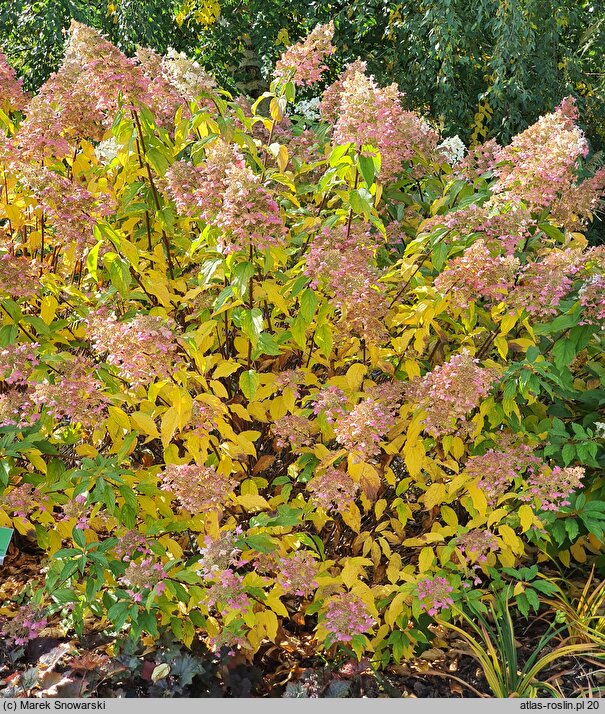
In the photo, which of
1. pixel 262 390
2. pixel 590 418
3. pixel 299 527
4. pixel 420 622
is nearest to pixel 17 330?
pixel 262 390

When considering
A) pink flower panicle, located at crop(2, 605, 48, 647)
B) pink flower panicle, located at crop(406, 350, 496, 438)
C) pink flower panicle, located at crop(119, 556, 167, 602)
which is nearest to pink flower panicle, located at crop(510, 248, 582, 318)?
pink flower panicle, located at crop(406, 350, 496, 438)

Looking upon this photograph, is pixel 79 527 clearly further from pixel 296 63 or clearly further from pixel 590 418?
pixel 590 418

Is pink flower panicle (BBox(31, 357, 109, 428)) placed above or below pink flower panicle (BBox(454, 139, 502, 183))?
below

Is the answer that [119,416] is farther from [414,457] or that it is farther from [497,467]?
[497,467]

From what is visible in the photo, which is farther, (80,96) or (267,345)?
(80,96)

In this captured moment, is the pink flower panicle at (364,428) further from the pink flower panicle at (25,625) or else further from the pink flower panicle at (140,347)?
the pink flower panicle at (25,625)

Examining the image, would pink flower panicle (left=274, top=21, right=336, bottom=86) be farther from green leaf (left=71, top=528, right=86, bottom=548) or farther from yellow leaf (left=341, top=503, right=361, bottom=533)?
green leaf (left=71, top=528, right=86, bottom=548)

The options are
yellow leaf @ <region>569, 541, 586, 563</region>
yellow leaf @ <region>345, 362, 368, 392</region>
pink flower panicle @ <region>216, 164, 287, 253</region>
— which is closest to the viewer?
pink flower panicle @ <region>216, 164, 287, 253</region>

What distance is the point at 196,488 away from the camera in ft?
7.02

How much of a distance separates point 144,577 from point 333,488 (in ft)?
1.75

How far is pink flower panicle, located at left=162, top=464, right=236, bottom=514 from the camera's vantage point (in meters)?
2.13

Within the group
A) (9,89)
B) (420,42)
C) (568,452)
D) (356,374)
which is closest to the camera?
(356,374)

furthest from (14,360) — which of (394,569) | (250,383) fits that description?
(394,569)

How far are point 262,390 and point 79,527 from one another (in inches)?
24.4
